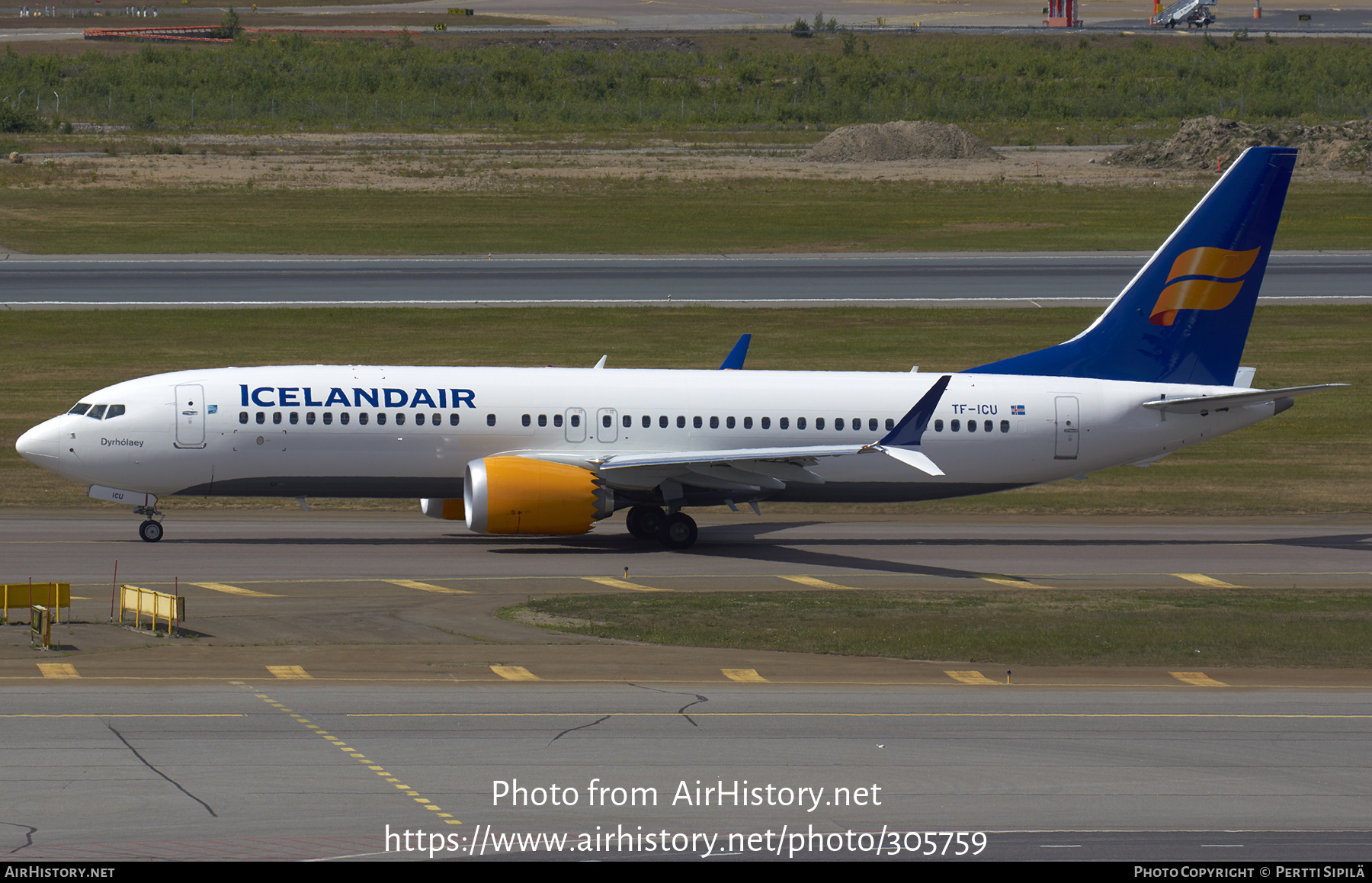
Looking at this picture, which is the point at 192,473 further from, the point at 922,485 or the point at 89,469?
the point at 922,485

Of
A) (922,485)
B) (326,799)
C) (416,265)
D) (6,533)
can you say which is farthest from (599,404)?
(416,265)

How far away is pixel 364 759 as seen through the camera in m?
21.0

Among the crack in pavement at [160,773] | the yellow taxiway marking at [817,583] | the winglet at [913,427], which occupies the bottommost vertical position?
the crack in pavement at [160,773]

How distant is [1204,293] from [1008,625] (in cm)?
1421

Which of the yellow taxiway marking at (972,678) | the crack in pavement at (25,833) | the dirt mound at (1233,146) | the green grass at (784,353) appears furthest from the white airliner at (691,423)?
the dirt mound at (1233,146)

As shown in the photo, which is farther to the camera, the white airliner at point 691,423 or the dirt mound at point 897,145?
the dirt mound at point 897,145

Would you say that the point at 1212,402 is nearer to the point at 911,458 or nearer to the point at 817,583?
the point at 911,458

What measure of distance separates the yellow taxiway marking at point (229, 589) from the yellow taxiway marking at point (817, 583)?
11044mm

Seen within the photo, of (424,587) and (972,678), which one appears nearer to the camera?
(972,678)

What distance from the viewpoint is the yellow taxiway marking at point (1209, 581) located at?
34997 millimetres

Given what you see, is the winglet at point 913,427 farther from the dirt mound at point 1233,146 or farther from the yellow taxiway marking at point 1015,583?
the dirt mound at point 1233,146

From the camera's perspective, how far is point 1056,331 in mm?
67375

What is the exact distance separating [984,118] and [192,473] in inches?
5161

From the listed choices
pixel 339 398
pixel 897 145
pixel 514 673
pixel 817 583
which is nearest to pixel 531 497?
pixel 339 398
